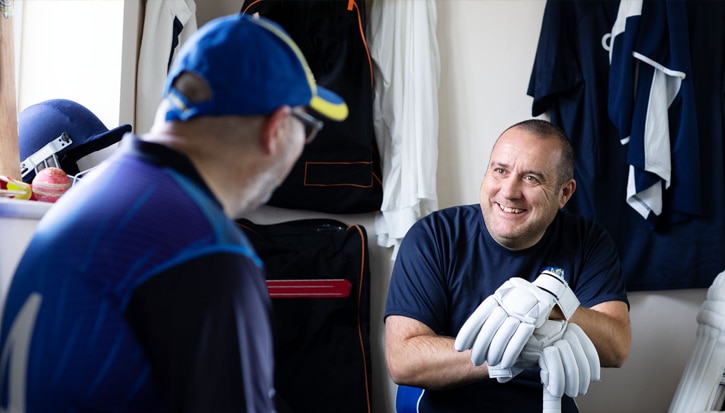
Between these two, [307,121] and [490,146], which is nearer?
[307,121]

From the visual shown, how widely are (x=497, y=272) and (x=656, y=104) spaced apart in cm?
105

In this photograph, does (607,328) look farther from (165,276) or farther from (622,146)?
(165,276)

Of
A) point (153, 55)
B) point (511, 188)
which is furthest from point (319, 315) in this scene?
point (153, 55)

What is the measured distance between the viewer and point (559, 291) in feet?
Answer: 4.96

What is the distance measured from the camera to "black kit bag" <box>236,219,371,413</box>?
2469mm

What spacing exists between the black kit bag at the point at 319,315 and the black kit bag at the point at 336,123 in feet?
0.42

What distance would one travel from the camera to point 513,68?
111 inches

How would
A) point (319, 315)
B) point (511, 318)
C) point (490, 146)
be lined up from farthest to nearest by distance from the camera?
point (490, 146)
point (319, 315)
point (511, 318)

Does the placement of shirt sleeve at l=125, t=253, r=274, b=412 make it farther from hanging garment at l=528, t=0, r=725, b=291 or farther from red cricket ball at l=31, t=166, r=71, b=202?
hanging garment at l=528, t=0, r=725, b=291

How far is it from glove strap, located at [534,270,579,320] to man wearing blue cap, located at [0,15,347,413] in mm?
900

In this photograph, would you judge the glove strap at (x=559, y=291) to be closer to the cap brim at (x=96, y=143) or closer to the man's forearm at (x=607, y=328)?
the man's forearm at (x=607, y=328)

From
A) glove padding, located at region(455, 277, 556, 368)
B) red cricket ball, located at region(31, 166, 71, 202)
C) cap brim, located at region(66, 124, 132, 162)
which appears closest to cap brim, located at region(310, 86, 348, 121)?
glove padding, located at region(455, 277, 556, 368)

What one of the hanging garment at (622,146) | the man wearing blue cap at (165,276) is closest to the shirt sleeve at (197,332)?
the man wearing blue cap at (165,276)

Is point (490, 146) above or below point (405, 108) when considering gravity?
below
